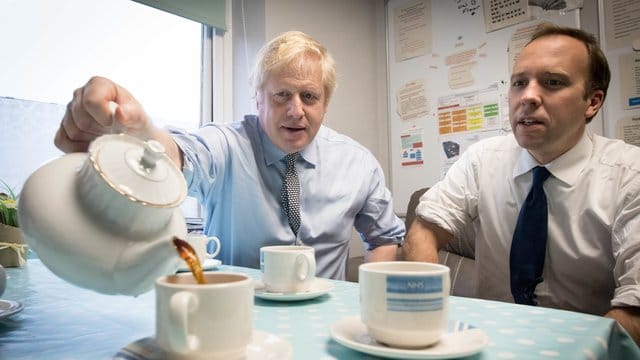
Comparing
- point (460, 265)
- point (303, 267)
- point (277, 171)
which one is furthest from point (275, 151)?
point (460, 265)

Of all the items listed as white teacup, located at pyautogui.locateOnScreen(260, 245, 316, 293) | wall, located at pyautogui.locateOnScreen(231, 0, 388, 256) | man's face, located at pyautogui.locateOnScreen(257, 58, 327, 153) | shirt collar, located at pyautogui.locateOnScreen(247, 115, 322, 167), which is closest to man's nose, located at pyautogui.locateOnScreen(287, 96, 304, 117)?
man's face, located at pyautogui.locateOnScreen(257, 58, 327, 153)

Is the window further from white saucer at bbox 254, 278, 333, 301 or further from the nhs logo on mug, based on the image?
the nhs logo on mug

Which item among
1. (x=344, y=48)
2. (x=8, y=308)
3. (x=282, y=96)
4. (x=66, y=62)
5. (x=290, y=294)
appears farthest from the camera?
(x=344, y=48)

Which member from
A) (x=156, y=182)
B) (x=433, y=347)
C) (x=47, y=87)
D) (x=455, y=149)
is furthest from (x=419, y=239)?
(x=47, y=87)

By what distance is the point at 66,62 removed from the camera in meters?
1.84


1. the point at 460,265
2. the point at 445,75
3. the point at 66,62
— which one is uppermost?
the point at 445,75

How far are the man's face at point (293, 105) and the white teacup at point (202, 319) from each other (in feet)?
3.11

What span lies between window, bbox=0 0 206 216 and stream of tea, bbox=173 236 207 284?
135 centimetres

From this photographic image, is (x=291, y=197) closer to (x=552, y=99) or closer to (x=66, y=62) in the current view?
(x=552, y=99)

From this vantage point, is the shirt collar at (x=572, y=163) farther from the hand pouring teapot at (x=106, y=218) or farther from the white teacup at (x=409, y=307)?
the hand pouring teapot at (x=106, y=218)

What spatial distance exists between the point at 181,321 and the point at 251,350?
10 centimetres

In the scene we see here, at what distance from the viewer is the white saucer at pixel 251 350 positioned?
43 centimetres

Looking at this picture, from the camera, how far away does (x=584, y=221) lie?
4.00ft

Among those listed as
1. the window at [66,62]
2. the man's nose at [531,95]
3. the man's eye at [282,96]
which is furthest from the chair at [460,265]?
the window at [66,62]
